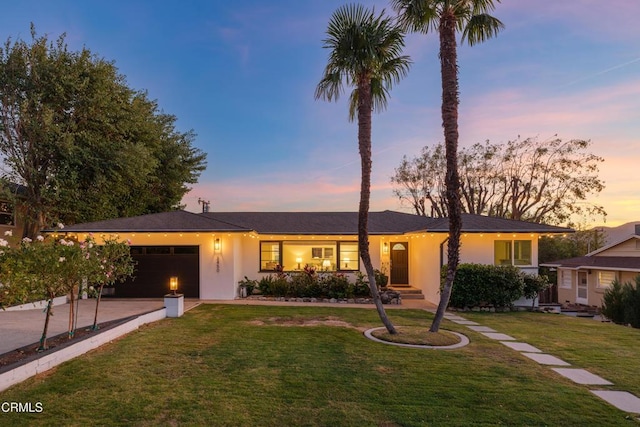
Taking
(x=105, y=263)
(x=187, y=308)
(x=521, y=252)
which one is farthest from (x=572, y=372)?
(x=187, y=308)

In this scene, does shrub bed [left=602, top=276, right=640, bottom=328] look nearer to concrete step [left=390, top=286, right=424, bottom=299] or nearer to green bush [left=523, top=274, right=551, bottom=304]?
green bush [left=523, top=274, right=551, bottom=304]

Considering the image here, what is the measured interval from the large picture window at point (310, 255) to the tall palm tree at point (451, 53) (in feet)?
Result: 25.5

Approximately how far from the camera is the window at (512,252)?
40.7ft

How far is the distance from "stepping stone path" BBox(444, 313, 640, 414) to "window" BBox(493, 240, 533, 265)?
480cm

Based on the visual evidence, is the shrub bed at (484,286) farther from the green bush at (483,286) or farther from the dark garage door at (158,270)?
the dark garage door at (158,270)

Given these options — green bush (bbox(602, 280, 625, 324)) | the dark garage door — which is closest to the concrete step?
green bush (bbox(602, 280, 625, 324))

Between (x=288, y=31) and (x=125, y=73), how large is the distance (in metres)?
8.67

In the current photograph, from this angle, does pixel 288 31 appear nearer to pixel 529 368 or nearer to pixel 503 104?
pixel 503 104

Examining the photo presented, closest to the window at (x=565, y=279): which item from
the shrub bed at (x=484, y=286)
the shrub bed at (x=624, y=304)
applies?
the shrub bed at (x=624, y=304)

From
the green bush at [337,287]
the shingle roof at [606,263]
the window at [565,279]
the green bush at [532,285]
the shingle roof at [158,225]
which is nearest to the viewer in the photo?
the green bush at [532,285]

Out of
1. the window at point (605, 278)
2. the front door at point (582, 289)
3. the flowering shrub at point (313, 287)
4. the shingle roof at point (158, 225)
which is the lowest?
the front door at point (582, 289)

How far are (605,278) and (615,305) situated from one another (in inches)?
333

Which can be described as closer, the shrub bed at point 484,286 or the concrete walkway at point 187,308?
the concrete walkway at point 187,308

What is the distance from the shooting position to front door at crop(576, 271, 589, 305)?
20.0 m
